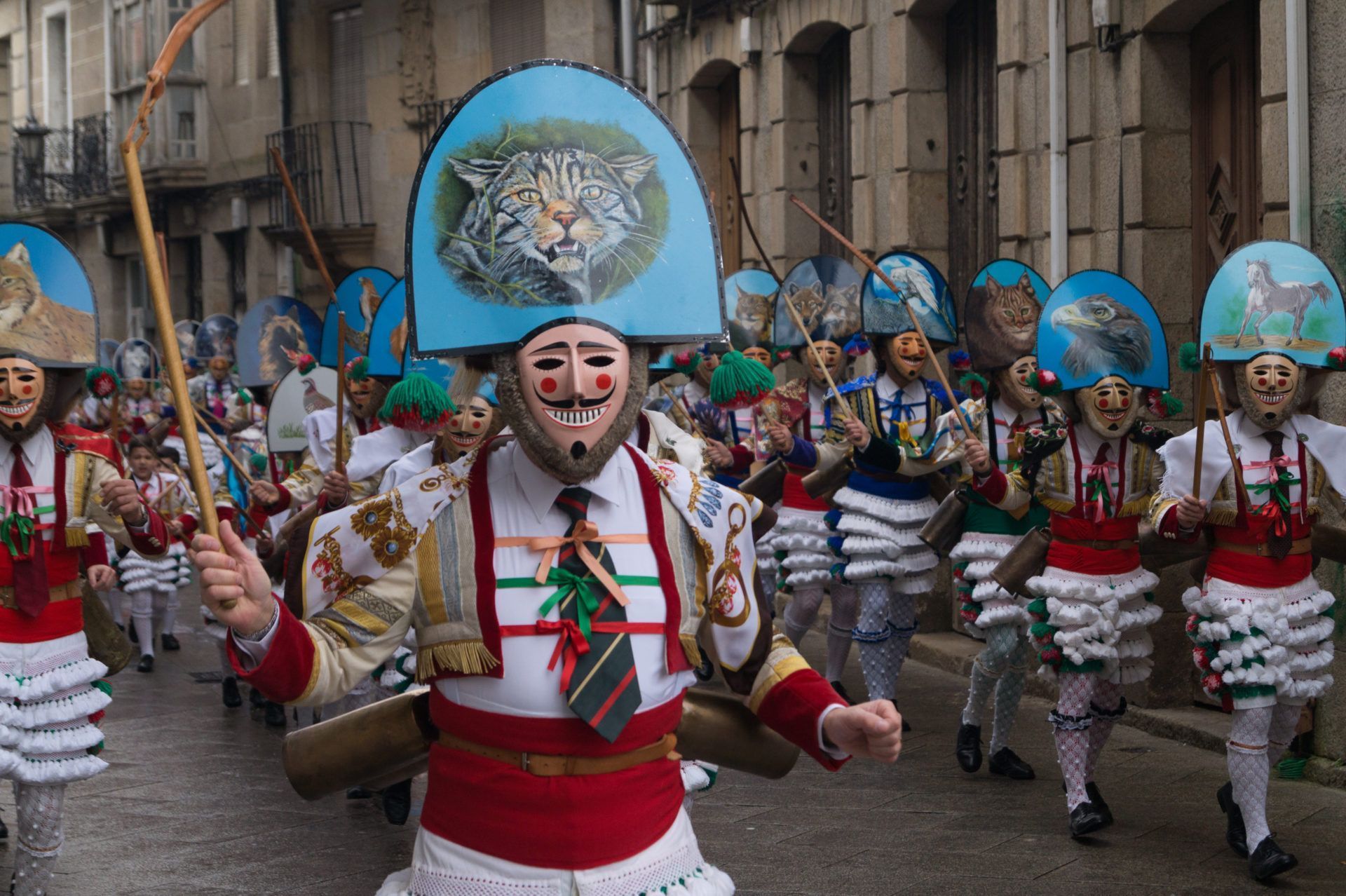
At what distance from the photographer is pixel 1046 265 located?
34.3 ft

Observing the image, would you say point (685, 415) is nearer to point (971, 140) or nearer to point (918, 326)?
point (918, 326)

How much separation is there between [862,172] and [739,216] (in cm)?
325

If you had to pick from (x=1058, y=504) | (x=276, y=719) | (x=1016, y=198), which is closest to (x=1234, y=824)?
(x=1058, y=504)

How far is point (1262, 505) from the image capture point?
6195 millimetres

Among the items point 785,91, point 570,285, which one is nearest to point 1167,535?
point 570,285

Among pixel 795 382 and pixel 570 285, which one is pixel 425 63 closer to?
pixel 795 382

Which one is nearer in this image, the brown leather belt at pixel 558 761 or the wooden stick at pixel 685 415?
the brown leather belt at pixel 558 761

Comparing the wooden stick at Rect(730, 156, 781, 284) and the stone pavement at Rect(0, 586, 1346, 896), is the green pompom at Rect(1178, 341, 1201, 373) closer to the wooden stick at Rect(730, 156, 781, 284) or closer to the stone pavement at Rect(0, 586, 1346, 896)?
the stone pavement at Rect(0, 586, 1346, 896)

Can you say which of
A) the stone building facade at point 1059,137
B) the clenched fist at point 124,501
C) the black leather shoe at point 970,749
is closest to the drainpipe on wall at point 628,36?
the stone building facade at point 1059,137

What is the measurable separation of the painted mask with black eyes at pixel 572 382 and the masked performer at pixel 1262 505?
3129mm

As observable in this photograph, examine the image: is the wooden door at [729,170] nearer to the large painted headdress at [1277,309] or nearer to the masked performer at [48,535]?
the large painted headdress at [1277,309]

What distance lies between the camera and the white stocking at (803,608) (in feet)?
32.1

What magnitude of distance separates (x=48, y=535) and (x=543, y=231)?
11.1 feet

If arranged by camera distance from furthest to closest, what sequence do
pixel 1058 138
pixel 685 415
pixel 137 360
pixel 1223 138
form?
pixel 137 360 → pixel 1058 138 → pixel 685 415 → pixel 1223 138
